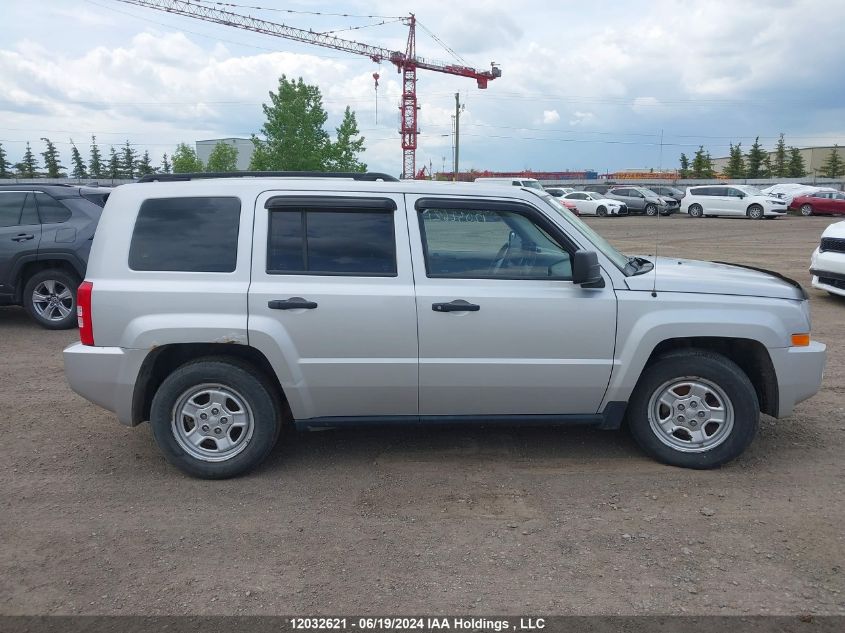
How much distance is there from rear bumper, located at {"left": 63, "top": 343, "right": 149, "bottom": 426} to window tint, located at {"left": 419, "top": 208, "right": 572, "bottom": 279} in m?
1.96

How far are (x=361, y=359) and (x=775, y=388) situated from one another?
2.68 meters

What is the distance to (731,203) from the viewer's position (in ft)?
119

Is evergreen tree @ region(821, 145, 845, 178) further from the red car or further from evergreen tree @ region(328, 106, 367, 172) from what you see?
evergreen tree @ region(328, 106, 367, 172)

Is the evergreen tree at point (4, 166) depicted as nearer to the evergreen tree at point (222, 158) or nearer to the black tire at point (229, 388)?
the evergreen tree at point (222, 158)

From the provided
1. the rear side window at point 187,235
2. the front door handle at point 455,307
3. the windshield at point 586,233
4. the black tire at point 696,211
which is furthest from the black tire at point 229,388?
the black tire at point 696,211

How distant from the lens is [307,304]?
14.4ft

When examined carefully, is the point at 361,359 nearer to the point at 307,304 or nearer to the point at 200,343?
the point at 307,304

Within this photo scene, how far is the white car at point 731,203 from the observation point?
34844mm

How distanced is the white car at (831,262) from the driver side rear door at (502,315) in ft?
24.8

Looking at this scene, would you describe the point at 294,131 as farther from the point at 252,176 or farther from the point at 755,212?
the point at 252,176

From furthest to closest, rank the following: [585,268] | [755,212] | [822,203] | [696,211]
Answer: [696,211] < [822,203] < [755,212] < [585,268]

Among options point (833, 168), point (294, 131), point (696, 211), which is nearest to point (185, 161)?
point (294, 131)

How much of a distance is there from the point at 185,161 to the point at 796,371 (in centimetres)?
7260

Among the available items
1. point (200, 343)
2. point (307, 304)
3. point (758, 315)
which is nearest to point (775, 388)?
point (758, 315)
